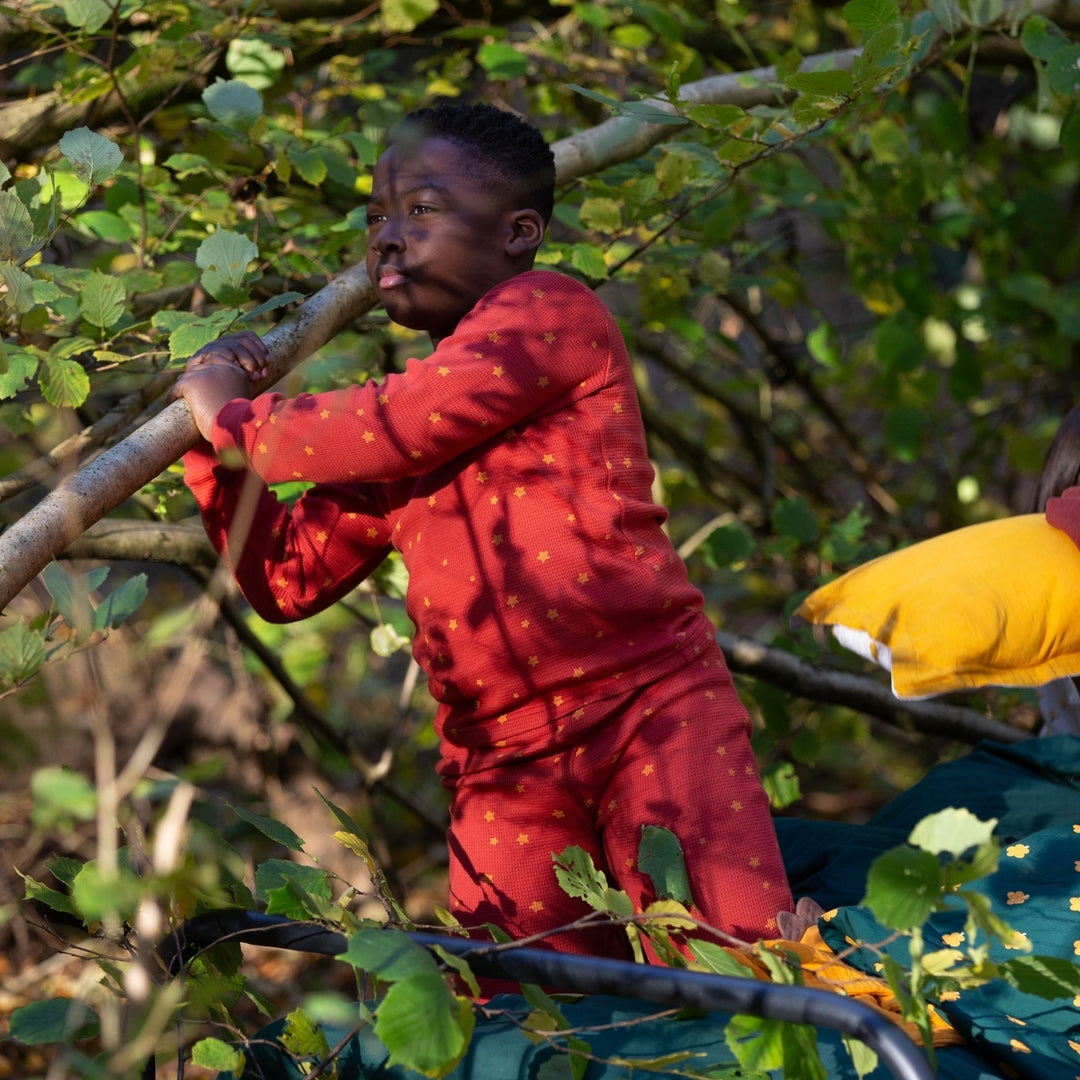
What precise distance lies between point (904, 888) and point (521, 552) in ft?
2.26

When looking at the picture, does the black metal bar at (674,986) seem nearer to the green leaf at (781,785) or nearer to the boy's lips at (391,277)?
the boy's lips at (391,277)

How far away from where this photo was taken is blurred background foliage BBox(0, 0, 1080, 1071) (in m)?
1.57

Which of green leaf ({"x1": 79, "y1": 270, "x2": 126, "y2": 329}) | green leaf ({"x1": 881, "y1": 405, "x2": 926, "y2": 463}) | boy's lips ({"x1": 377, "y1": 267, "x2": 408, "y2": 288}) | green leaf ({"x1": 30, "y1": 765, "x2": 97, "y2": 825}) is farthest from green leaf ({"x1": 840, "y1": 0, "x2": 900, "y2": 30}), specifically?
green leaf ({"x1": 881, "y1": 405, "x2": 926, "y2": 463})

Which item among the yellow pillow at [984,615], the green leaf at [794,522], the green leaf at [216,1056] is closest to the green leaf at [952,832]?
the green leaf at [216,1056]

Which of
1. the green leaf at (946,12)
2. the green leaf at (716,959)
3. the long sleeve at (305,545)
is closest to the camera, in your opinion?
the green leaf at (716,959)

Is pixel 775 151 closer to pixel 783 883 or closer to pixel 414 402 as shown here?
pixel 414 402

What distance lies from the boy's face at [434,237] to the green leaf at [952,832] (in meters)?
0.94

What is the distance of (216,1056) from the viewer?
1.17 metres

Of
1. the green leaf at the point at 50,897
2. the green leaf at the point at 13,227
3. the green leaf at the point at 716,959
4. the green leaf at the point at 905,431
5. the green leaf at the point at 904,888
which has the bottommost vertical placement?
the green leaf at the point at 905,431

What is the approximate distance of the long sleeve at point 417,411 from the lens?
1421mm

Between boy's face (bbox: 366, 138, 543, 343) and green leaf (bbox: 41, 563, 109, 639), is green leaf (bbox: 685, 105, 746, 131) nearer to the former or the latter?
boy's face (bbox: 366, 138, 543, 343)

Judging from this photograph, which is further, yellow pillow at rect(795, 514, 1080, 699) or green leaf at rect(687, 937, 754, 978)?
yellow pillow at rect(795, 514, 1080, 699)

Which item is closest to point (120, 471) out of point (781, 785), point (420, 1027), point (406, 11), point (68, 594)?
point (68, 594)

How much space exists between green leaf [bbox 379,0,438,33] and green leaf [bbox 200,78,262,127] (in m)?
0.71
